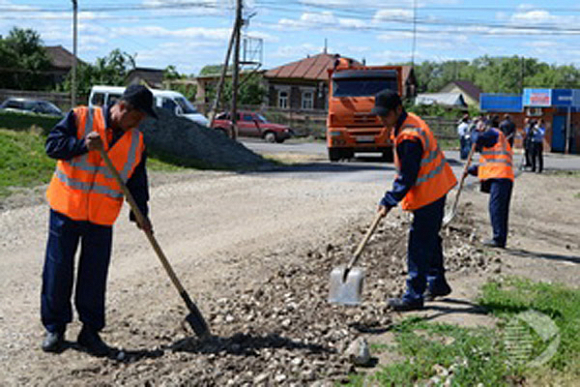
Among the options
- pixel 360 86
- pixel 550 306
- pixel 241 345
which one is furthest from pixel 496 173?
pixel 360 86

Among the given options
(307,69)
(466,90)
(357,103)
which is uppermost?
(466,90)

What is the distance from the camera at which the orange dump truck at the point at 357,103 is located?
2156 centimetres

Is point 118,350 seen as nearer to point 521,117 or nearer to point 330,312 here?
point 330,312

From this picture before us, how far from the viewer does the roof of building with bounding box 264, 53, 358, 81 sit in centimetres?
5603

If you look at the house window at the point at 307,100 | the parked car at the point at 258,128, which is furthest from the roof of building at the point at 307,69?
the parked car at the point at 258,128

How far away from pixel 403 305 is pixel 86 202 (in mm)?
2791

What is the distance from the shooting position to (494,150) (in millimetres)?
9562

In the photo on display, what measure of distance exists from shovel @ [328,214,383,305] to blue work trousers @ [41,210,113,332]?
5.80 ft

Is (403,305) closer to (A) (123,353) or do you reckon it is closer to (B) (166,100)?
(A) (123,353)

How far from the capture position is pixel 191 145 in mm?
20922

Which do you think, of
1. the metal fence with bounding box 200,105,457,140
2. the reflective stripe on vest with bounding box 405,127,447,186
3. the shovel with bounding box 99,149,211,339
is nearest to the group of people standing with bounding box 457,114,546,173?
the reflective stripe on vest with bounding box 405,127,447,186

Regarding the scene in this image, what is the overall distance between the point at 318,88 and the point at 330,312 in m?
50.9

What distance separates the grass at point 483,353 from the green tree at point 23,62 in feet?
187

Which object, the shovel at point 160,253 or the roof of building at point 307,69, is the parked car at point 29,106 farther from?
the shovel at point 160,253
